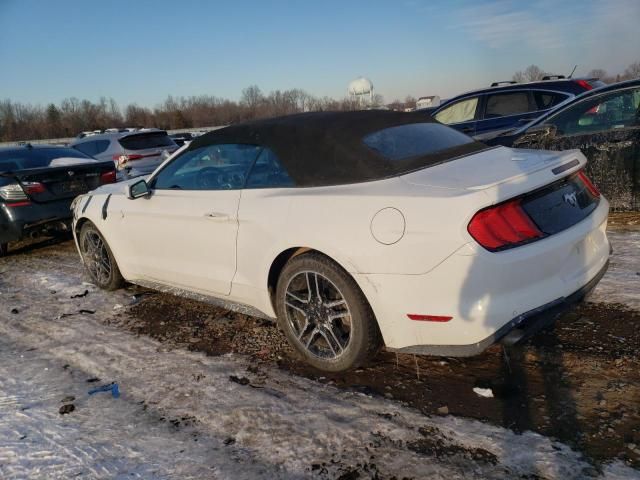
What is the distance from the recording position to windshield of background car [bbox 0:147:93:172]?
24.1ft

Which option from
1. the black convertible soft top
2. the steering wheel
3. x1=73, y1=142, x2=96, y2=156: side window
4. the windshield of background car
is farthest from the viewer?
x1=73, y1=142, x2=96, y2=156: side window

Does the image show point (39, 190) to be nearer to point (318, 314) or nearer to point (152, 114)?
point (318, 314)

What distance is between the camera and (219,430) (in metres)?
2.74

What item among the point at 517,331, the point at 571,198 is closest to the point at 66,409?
the point at 517,331

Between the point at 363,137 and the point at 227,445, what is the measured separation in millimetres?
1972

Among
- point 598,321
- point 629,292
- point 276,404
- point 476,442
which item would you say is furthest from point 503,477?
point 629,292

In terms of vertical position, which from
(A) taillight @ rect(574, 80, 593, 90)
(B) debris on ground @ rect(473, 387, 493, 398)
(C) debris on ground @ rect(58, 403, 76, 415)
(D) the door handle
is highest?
Result: (A) taillight @ rect(574, 80, 593, 90)

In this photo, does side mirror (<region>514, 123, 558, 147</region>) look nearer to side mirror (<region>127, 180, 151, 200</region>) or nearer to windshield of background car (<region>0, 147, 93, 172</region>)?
side mirror (<region>127, 180, 151, 200</region>)

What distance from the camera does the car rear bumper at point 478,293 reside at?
2562 millimetres

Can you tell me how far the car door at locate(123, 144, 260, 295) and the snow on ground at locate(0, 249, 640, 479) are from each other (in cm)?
62

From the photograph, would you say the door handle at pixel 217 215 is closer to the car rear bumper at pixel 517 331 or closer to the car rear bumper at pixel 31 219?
the car rear bumper at pixel 517 331

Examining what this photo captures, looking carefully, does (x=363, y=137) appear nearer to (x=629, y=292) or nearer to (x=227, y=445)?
(x=227, y=445)

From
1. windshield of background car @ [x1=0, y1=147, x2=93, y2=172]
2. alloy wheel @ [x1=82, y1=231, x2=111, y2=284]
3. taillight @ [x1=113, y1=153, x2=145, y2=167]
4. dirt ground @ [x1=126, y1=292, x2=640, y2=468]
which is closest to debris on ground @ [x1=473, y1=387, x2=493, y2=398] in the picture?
dirt ground @ [x1=126, y1=292, x2=640, y2=468]

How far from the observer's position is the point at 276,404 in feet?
9.64
